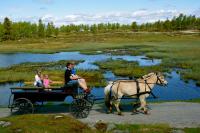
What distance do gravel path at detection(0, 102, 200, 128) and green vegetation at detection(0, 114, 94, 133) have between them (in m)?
1.53

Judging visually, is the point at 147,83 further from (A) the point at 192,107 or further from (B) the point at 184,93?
(B) the point at 184,93

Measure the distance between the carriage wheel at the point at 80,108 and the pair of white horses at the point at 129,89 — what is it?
145 centimetres

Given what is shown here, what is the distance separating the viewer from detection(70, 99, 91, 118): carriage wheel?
19.9 metres

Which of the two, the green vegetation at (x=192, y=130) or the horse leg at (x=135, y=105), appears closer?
the green vegetation at (x=192, y=130)

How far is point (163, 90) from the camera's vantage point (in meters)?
36.6

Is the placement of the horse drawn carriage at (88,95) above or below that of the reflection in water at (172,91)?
above

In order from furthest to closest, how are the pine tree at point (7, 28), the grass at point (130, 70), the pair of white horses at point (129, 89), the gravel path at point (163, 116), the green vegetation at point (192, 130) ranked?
the pine tree at point (7, 28)
the grass at point (130, 70)
the pair of white horses at point (129, 89)
the gravel path at point (163, 116)
the green vegetation at point (192, 130)

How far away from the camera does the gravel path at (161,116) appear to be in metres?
18.8

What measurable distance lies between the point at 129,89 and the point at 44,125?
5.56m

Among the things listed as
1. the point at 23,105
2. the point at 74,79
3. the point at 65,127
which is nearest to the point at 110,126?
the point at 65,127

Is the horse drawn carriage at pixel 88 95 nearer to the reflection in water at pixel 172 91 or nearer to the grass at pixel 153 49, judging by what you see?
the reflection in water at pixel 172 91

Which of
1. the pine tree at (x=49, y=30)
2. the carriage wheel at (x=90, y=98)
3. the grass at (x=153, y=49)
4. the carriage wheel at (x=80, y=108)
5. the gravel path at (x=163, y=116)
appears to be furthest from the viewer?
the pine tree at (x=49, y=30)

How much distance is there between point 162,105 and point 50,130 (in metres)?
9.06

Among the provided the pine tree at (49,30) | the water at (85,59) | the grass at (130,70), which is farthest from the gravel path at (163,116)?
the pine tree at (49,30)
